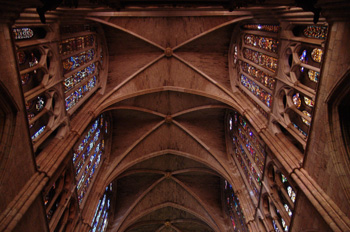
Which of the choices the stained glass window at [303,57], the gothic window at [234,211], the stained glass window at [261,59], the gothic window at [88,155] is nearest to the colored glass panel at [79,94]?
the gothic window at [88,155]

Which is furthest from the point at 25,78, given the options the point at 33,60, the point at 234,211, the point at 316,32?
the point at 234,211

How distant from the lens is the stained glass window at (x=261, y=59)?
36.2ft

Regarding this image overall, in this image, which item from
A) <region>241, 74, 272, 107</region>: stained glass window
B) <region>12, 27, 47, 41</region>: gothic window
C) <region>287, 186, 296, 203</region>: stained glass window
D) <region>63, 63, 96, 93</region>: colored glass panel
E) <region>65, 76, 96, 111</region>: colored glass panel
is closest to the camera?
<region>12, 27, 47, 41</region>: gothic window

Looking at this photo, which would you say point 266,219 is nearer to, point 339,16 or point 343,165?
point 343,165

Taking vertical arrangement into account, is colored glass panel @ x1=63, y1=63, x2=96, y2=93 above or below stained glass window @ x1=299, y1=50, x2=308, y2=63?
Result: above

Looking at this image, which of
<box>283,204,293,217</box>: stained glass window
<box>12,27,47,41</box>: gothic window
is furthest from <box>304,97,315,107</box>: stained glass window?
<box>12,27,47,41</box>: gothic window

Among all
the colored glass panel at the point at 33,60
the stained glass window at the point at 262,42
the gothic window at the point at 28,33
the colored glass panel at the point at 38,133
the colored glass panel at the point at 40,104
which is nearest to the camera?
the gothic window at the point at 28,33

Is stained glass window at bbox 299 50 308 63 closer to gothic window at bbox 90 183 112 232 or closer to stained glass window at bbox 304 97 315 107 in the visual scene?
stained glass window at bbox 304 97 315 107

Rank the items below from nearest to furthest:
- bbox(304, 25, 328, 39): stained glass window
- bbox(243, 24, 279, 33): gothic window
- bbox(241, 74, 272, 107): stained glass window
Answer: bbox(304, 25, 328, 39): stained glass window < bbox(243, 24, 279, 33): gothic window < bbox(241, 74, 272, 107): stained glass window

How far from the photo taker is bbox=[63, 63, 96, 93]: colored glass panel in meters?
11.1

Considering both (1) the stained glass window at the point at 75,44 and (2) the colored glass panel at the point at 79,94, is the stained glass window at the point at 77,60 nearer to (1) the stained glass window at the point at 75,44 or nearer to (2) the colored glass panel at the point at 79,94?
(1) the stained glass window at the point at 75,44

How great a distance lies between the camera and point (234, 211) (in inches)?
631

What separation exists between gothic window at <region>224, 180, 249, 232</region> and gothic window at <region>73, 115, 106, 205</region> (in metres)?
6.99

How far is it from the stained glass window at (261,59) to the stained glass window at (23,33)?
7.77 meters
